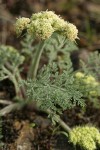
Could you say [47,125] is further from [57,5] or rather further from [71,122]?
[57,5]

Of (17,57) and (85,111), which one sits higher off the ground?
(17,57)

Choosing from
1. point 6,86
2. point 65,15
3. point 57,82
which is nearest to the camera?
point 57,82

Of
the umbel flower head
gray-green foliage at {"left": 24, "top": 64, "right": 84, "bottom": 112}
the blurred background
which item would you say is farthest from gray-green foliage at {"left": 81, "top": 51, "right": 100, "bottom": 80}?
the blurred background

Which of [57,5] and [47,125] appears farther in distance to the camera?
[57,5]

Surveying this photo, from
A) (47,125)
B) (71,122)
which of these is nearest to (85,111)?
(71,122)

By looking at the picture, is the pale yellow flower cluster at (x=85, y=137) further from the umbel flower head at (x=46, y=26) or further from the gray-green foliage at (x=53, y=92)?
the umbel flower head at (x=46, y=26)

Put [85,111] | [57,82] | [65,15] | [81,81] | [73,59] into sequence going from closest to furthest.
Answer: [57,82], [81,81], [85,111], [73,59], [65,15]
